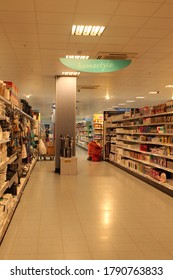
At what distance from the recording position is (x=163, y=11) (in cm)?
485

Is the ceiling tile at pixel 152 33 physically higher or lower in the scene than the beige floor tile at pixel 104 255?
higher

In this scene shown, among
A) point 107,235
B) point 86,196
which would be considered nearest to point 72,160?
point 86,196

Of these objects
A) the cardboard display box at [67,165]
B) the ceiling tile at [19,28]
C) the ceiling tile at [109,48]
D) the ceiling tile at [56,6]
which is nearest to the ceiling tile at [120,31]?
the ceiling tile at [109,48]

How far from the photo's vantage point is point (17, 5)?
15.4 feet

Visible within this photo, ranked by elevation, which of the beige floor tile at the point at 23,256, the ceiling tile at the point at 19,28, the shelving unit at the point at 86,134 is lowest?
the beige floor tile at the point at 23,256

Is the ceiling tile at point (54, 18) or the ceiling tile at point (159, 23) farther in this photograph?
the ceiling tile at point (159, 23)

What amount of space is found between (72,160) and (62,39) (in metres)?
4.69

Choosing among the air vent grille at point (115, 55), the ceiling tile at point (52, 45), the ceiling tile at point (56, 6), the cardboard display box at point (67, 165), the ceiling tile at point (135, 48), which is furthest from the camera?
the cardboard display box at point (67, 165)

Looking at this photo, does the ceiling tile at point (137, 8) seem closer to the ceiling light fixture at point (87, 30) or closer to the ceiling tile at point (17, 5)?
the ceiling light fixture at point (87, 30)

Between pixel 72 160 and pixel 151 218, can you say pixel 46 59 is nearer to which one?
pixel 72 160

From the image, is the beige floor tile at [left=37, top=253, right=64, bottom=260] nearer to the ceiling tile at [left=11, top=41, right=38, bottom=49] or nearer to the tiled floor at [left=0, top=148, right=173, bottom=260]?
the tiled floor at [left=0, top=148, right=173, bottom=260]

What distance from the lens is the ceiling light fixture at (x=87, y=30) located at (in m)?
5.64

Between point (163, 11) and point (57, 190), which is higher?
point (163, 11)

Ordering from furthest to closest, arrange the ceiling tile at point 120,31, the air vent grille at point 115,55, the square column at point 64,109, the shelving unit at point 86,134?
the shelving unit at point 86,134
the square column at point 64,109
the air vent grille at point 115,55
the ceiling tile at point 120,31
